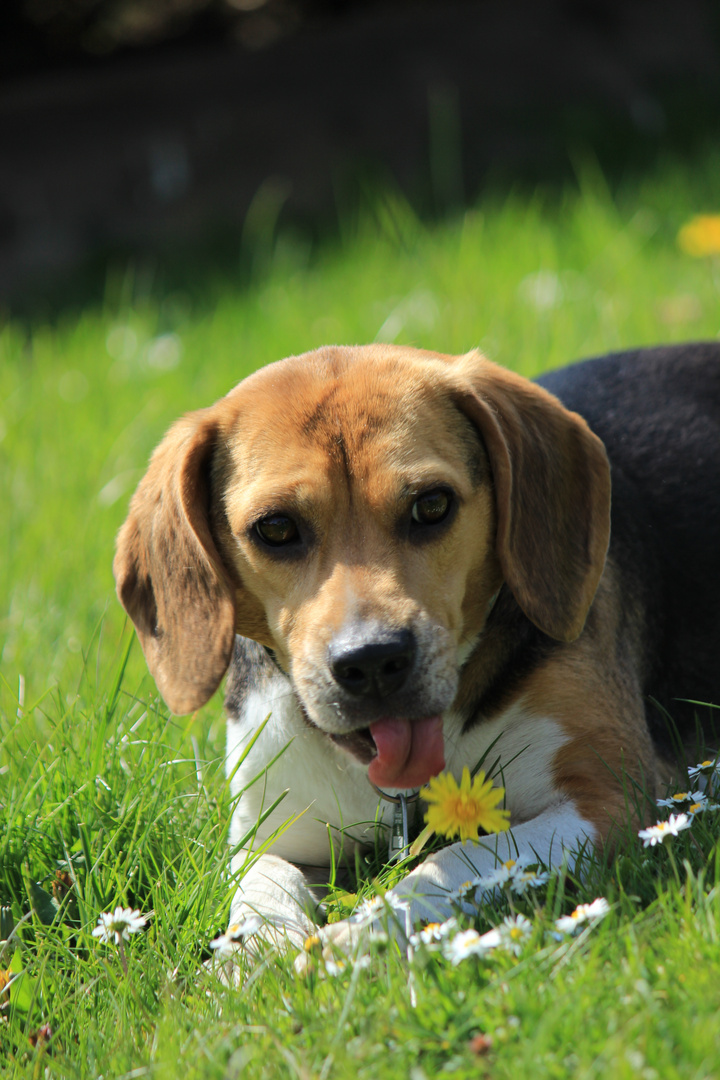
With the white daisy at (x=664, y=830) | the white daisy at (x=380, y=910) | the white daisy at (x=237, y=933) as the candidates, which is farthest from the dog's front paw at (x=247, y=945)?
the white daisy at (x=664, y=830)

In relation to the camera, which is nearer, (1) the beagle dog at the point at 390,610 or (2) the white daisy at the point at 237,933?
(2) the white daisy at the point at 237,933

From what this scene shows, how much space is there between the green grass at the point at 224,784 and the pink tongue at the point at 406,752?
1.50 feet

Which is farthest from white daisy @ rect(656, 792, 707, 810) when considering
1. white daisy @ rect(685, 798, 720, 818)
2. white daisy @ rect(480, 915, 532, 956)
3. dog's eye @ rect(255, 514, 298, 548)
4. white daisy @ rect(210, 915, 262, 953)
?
dog's eye @ rect(255, 514, 298, 548)

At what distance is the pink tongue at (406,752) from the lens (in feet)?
9.43

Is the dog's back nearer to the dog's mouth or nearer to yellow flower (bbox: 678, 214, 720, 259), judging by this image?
the dog's mouth

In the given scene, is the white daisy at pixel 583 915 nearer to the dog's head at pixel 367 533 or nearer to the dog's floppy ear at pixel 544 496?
the dog's head at pixel 367 533

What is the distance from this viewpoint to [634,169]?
765cm

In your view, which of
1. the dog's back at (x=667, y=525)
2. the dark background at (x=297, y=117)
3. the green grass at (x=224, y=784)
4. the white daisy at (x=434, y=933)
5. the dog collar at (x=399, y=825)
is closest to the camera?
the green grass at (x=224, y=784)

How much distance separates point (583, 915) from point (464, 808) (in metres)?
0.49

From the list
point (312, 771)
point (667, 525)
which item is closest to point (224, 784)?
point (312, 771)

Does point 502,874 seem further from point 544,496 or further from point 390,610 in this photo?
point 544,496

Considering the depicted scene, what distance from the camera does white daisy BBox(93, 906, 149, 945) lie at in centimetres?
277

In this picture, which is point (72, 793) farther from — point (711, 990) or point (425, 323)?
point (425, 323)

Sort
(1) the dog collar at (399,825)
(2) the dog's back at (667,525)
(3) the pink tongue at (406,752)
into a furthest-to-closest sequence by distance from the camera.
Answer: (2) the dog's back at (667,525) → (1) the dog collar at (399,825) → (3) the pink tongue at (406,752)
